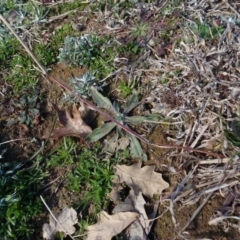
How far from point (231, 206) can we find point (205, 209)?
0.43 ft

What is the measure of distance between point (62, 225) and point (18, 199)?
0.27 meters

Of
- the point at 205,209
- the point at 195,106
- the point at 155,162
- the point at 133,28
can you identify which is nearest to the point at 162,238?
the point at 205,209

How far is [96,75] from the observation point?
3.14 m

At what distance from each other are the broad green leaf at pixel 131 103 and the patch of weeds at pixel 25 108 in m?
0.54

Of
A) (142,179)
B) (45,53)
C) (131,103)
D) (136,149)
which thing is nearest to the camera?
(142,179)

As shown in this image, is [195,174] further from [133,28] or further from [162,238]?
Answer: [133,28]

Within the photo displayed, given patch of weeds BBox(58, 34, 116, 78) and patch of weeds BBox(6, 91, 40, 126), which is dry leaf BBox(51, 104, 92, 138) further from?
patch of weeds BBox(58, 34, 116, 78)

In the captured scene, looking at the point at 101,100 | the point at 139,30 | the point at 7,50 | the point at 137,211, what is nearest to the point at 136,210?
the point at 137,211

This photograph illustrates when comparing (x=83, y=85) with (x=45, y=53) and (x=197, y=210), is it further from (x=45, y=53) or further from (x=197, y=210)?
(x=197, y=210)

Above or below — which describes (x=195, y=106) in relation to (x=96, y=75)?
below

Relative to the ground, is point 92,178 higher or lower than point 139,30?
lower

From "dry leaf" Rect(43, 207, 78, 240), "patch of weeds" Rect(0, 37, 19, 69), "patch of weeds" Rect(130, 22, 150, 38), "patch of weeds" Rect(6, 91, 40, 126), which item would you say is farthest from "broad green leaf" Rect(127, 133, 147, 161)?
"patch of weeds" Rect(0, 37, 19, 69)

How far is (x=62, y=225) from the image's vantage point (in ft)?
8.46

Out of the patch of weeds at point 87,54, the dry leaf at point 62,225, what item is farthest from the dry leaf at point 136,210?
the patch of weeds at point 87,54
